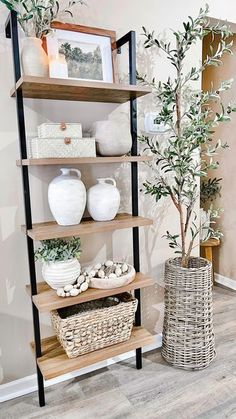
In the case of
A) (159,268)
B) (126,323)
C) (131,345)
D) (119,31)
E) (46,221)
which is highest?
(119,31)

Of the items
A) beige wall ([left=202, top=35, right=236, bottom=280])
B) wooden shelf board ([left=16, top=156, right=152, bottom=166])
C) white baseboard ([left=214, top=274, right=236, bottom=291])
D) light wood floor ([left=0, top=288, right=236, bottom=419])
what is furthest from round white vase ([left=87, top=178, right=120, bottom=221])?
white baseboard ([left=214, top=274, right=236, bottom=291])

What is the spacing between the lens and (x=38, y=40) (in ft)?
4.57

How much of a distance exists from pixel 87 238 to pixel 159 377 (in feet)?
3.08

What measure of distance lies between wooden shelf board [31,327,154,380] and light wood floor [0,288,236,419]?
0.27 m

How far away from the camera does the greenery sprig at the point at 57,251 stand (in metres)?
1.54

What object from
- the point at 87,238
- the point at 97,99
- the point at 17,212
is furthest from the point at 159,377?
the point at 97,99

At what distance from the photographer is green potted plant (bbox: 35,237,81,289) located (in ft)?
5.06

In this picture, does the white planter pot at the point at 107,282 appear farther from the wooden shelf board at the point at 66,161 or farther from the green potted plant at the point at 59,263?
the wooden shelf board at the point at 66,161

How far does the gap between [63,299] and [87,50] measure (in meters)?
1.29

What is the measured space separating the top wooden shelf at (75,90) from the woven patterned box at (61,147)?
23 centimetres

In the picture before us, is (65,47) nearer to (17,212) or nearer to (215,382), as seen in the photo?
(17,212)

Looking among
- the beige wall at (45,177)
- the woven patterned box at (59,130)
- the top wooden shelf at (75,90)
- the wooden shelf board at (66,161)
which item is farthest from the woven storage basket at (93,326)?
the top wooden shelf at (75,90)

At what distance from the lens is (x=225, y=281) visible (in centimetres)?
316

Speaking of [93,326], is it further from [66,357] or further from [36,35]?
[36,35]
